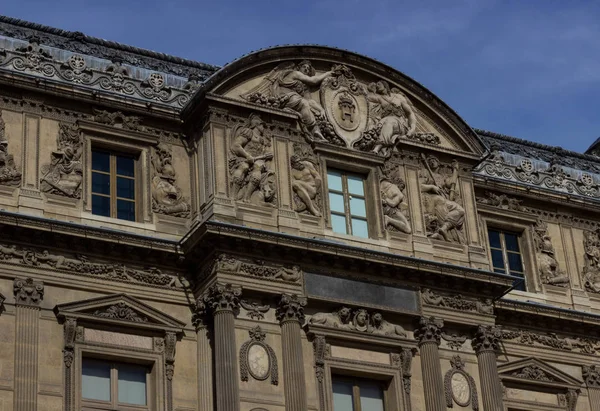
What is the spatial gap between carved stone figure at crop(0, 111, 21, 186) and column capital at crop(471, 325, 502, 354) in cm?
1110

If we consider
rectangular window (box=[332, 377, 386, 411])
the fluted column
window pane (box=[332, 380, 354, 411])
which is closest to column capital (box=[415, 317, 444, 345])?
rectangular window (box=[332, 377, 386, 411])

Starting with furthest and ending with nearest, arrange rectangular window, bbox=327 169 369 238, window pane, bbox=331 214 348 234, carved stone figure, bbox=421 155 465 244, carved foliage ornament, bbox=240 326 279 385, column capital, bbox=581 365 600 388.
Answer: column capital, bbox=581 365 600 388 < carved stone figure, bbox=421 155 465 244 < rectangular window, bbox=327 169 369 238 < window pane, bbox=331 214 348 234 < carved foliage ornament, bbox=240 326 279 385

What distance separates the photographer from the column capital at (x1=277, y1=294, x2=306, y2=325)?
105ft

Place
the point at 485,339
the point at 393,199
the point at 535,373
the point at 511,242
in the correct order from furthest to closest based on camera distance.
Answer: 1. the point at 511,242
2. the point at 535,373
3. the point at 393,199
4. the point at 485,339

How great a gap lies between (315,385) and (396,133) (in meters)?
7.23

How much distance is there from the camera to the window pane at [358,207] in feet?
115

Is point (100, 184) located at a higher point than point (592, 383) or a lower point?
higher

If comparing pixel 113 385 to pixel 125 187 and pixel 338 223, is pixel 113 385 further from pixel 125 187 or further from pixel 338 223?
pixel 338 223

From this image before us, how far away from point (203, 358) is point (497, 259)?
964cm

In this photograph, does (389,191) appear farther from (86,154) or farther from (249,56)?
(86,154)

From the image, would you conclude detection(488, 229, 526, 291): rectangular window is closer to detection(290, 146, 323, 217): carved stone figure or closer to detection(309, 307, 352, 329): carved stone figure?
detection(290, 146, 323, 217): carved stone figure

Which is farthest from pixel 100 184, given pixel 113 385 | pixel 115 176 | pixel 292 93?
pixel 292 93

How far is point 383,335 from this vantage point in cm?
3322

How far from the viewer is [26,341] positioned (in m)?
30.2
